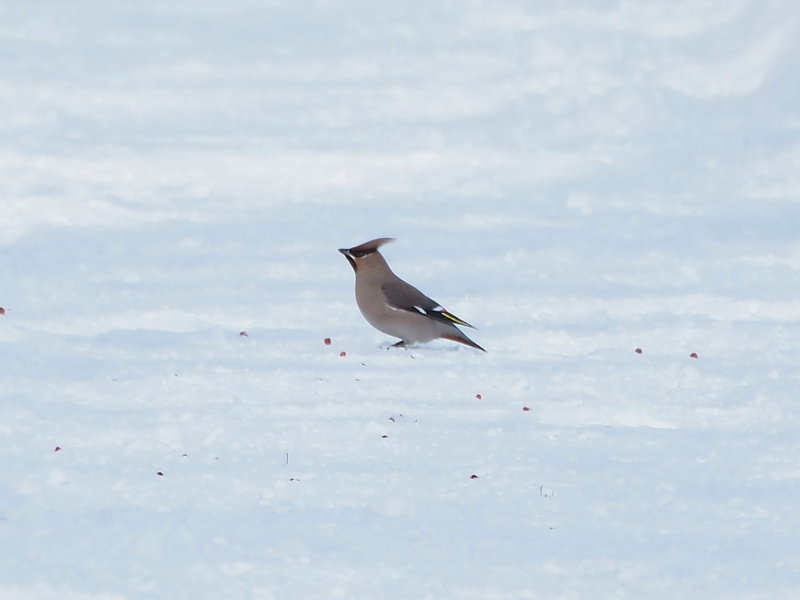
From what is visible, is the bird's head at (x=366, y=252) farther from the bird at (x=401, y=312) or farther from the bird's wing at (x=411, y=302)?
the bird's wing at (x=411, y=302)

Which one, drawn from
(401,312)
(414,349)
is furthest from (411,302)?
(414,349)

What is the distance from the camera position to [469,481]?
4.77 metres

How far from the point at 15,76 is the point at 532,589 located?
1196 centimetres

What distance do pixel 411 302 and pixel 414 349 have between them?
0.27m

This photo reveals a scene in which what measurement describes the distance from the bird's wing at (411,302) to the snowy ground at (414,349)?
6.8 inches

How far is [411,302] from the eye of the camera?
6430 mm

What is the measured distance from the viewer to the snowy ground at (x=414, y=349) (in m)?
4.20

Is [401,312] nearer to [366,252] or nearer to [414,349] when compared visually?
[414,349]

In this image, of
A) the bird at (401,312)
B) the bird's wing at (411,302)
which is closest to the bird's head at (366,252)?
the bird at (401,312)

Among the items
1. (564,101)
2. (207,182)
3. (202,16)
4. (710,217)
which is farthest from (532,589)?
(202,16)

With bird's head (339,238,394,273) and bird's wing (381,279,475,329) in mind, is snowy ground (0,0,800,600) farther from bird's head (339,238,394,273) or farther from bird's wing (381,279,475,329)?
bird's head (339,238,394,273)

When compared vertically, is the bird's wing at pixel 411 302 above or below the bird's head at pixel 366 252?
below

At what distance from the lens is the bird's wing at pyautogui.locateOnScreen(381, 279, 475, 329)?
642 cm

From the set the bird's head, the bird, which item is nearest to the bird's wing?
the bird
